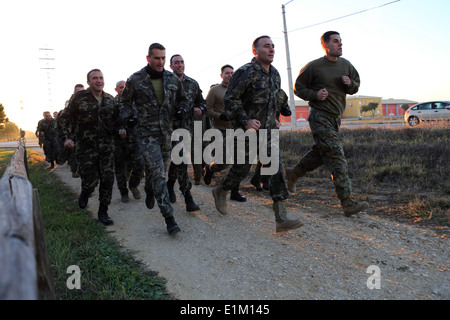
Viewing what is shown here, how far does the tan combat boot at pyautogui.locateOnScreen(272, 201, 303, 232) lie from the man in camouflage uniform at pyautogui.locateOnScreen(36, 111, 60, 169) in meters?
10.4

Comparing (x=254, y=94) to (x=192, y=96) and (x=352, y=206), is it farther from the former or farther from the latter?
(x=352, y=206)

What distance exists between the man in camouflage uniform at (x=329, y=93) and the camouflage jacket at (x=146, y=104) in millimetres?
1935

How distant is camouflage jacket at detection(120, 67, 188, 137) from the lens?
15.1 ft

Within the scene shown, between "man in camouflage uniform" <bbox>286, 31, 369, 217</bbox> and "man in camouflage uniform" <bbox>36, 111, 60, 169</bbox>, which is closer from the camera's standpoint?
"man in camouflage uniform" <bbox>286, 31, 369, 217</bbox>

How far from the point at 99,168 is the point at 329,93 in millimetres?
3589

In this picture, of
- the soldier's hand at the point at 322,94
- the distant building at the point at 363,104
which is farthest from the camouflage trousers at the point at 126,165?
the distant building at the point at 363,104

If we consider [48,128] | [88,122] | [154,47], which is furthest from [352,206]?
[48,128]

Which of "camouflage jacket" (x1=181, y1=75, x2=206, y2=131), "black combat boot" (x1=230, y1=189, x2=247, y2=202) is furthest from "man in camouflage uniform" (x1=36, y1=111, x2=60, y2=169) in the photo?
"black combat boot" (x1=230, y1=189, x2=247, y2=202)

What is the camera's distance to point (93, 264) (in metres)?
3.46

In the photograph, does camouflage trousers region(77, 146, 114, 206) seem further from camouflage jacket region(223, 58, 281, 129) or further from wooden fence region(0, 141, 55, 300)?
wooden fence region(0, 141, 55, 300)

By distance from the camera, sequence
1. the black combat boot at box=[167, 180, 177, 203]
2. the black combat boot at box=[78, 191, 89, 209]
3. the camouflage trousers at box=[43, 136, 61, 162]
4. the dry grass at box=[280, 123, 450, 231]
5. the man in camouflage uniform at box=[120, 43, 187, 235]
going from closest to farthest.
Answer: the man in camouflage uniform at box=[120, 43, 187, 235], the dry grass at box=[280, 123, 450, 231], the black combat boot at box=[78, 191, 89, 209], the black combat boot at box=[167, 180, 177, 203], the camouflage trousers at box=[43, 136, 61, 162]

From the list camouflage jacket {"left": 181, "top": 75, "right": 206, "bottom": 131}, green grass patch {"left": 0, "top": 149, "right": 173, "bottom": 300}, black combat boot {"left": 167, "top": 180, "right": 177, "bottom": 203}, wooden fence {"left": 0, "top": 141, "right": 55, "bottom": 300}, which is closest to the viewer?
wooden fence {"left": 0, "top": 141, "right": 55, "bottom": 300}
